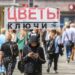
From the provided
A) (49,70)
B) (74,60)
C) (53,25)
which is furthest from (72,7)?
(53,25)

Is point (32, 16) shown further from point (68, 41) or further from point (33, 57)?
point (68, 41)

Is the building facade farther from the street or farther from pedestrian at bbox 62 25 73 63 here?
the street

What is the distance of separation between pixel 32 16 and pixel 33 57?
3009 mm

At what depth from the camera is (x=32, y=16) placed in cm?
1445

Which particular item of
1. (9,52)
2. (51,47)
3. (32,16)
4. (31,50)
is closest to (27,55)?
(31,50)

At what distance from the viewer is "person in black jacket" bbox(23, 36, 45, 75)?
11.5 m

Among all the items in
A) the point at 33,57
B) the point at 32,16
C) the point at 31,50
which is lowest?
the point at 33,57

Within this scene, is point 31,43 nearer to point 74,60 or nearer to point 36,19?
point 36,19

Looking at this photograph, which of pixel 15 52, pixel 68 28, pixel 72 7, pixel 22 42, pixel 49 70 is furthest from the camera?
pixel 72 7

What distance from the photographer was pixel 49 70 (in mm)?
18797

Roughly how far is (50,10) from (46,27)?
98cm

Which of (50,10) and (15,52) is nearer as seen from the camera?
(50,10)

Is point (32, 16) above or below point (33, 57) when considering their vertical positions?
above

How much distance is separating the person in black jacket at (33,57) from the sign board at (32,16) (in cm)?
252
